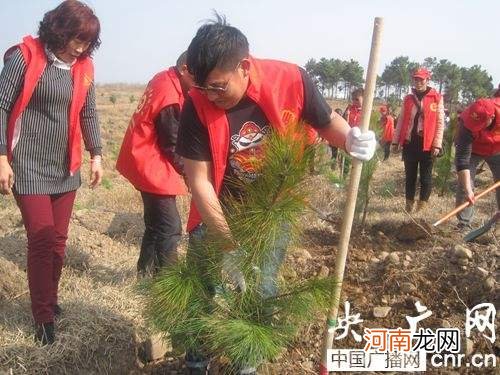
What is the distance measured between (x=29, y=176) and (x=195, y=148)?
0.91 m

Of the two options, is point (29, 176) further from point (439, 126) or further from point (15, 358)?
point (439, 126)

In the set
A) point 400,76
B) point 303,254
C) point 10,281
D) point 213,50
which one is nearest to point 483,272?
point 303,254

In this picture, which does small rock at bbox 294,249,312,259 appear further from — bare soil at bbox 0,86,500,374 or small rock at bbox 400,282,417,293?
small rock at bbox 400,282,417,293

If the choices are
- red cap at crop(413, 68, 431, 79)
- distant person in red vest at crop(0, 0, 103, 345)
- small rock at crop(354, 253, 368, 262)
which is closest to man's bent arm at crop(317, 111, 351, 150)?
distant person in red vest at crop(0, 0, 103, 345)

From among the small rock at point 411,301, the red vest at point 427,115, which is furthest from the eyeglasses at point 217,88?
the red vest at point 427,115

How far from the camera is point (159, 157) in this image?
9.21ft

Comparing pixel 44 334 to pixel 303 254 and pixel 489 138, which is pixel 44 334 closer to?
pixel 303 254

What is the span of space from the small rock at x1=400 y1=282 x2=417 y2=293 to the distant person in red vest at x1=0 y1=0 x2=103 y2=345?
1865 mm

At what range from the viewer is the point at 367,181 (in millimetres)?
4422

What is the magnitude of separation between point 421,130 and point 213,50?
4.07 m

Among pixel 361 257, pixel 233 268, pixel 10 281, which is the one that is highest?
pixel 233 268

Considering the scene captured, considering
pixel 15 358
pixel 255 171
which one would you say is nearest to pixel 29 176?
pixel 15 358

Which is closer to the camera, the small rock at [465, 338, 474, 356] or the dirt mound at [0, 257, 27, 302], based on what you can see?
the small rock at [465, 338, 474, 356]

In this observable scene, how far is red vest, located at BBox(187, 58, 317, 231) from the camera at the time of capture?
5.65 feet
